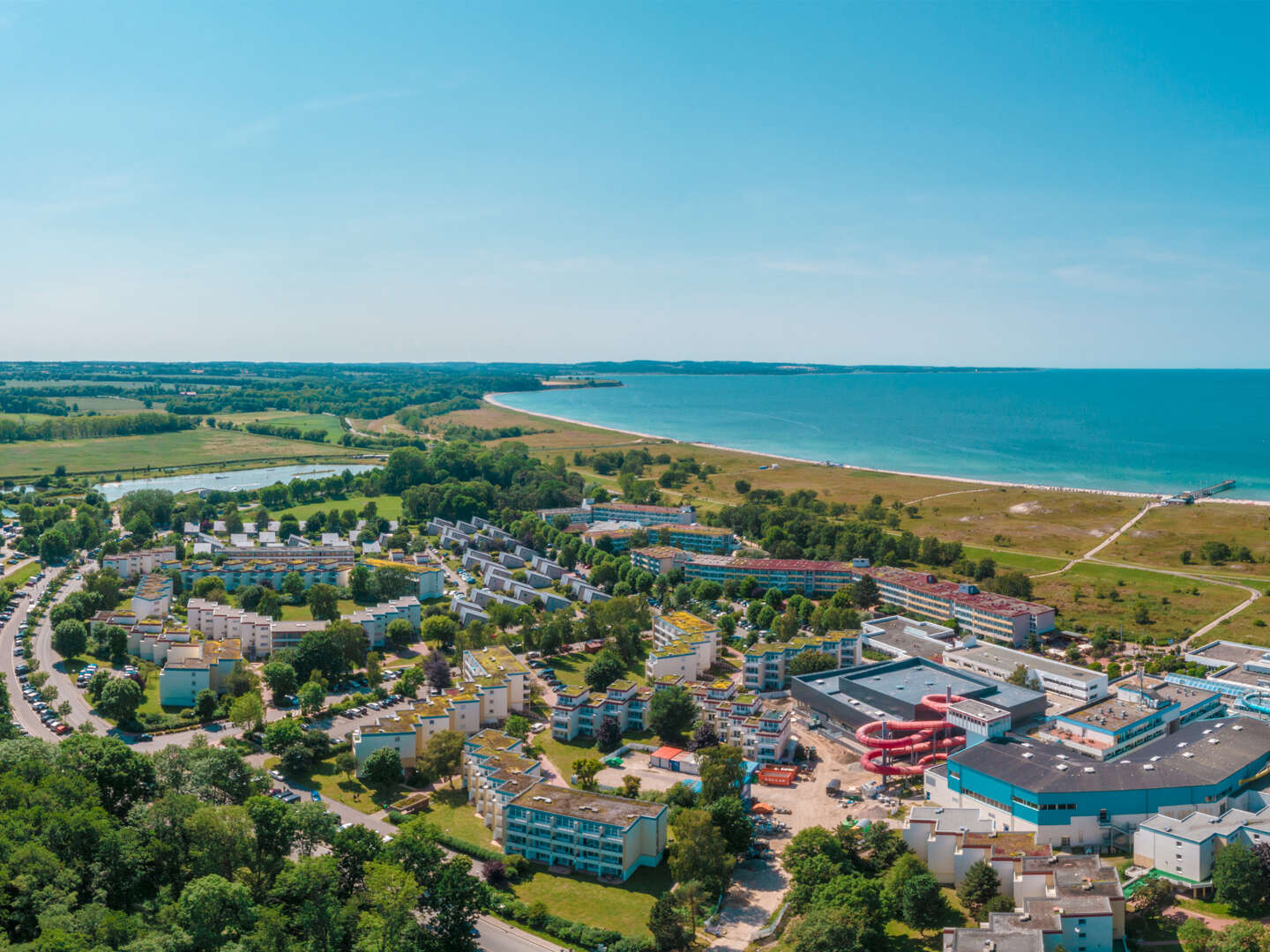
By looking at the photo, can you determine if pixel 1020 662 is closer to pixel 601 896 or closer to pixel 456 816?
pixel 601 896

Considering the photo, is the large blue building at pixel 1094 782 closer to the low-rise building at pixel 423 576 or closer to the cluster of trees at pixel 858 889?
the cluster of trees at pixel 858 889

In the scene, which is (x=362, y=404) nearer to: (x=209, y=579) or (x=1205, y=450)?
(x=209, y=579)

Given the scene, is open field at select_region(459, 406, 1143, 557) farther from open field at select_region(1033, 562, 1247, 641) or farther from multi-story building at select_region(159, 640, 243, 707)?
multi-story building at select_region(159, 640, 243, 707)

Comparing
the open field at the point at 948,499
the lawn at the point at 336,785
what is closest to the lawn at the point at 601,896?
the lawn at the point at 336,785

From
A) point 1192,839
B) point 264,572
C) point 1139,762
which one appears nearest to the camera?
point 1192,839

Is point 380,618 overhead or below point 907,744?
overhead

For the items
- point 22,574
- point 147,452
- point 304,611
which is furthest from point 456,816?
point 147,452

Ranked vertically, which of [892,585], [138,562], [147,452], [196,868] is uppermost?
[147,452]
